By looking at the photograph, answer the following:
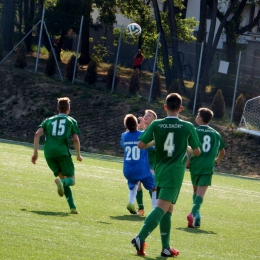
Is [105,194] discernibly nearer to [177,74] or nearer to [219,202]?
[219,202]

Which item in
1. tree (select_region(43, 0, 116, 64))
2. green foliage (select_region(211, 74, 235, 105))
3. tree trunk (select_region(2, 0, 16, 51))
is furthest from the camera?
tree trunk (select_region(2, 0, 16, 51))

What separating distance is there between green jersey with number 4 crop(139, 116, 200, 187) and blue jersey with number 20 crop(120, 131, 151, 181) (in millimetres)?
3236

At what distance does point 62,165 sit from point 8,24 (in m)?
27.0

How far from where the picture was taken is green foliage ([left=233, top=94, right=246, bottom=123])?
94.3 feet

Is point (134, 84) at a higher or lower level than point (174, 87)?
lower

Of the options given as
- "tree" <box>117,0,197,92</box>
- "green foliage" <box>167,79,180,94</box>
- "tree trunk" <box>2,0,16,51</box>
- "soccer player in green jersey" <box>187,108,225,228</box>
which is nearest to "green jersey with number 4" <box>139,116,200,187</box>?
"soccer player in green jersey" <box>187,108,225,228</box>

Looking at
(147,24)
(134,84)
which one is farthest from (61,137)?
(147,24)

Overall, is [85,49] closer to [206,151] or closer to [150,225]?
[206,151]

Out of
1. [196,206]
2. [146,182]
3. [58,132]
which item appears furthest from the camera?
[146,182]

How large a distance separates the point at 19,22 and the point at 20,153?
21.7m

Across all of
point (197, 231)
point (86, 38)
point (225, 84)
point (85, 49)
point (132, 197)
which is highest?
point (86, 38)

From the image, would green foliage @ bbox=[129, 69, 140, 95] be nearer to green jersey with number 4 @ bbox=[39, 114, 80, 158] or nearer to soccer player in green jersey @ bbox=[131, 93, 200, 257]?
green jersey with number 4 @ bbox=[39, 114, 80, 158]

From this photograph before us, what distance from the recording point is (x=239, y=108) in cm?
2888

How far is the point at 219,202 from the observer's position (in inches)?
589
